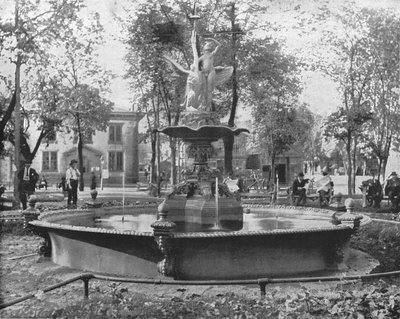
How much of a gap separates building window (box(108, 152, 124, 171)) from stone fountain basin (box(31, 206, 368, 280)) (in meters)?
56.2

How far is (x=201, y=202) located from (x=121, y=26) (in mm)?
23452

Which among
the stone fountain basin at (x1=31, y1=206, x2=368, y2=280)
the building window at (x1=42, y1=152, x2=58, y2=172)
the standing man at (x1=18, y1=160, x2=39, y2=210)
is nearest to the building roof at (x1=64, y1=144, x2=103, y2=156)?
the building window at (x1=42, y1=152, x2=58, y2=172)

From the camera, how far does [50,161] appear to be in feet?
211

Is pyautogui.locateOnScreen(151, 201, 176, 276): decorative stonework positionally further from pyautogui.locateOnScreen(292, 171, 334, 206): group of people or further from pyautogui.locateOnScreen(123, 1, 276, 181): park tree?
pyautogui.locateOnScreen(123, 1, 276, 181): park tree

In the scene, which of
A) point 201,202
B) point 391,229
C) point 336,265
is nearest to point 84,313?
point 336,265

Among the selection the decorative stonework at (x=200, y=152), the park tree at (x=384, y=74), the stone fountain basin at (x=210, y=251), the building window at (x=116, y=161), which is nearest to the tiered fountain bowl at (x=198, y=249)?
the stone fountain basin at (x=210, y=251)

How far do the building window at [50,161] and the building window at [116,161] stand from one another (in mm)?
6231

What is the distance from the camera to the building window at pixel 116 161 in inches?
2601

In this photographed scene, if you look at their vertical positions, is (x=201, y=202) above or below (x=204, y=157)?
below

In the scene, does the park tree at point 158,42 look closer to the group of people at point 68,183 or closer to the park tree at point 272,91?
the park tree at point 272,91

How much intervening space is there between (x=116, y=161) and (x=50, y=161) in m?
7.51

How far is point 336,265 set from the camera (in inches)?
386

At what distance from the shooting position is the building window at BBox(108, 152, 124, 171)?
66.1m

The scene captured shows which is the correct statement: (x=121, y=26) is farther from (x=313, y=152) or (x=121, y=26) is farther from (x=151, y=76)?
(x=313, y=152)
